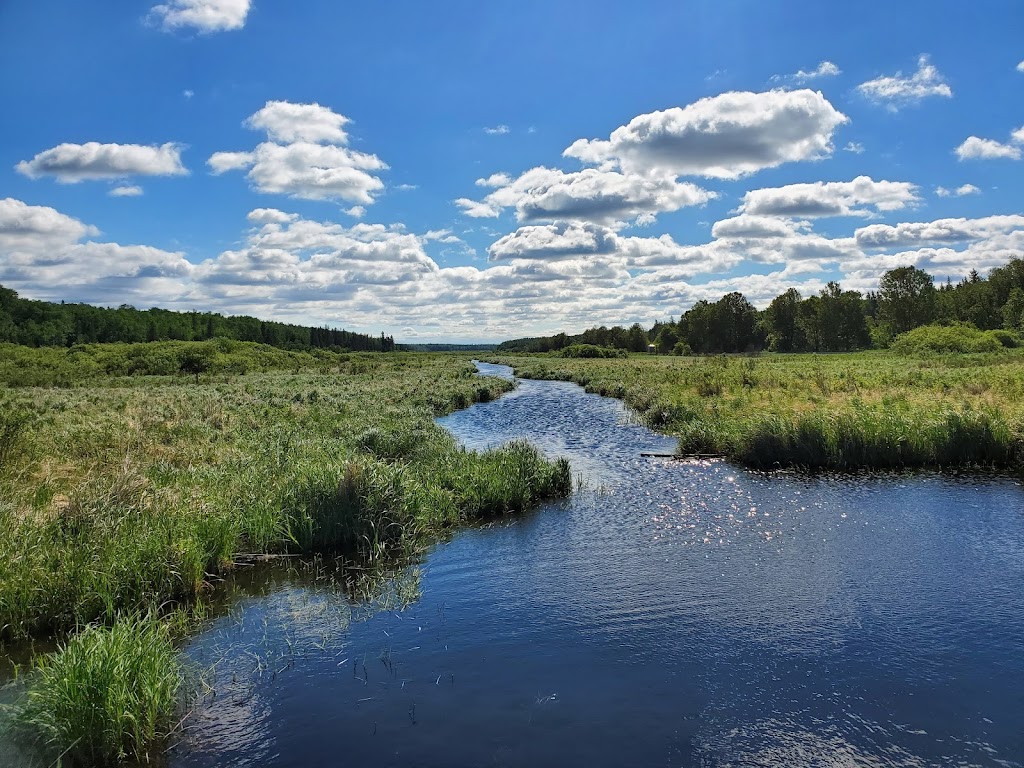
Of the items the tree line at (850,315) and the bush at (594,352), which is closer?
the tree line at (850,315)

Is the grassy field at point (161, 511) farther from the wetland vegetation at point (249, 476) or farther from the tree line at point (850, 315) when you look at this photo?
the tree line at point (850, 315)

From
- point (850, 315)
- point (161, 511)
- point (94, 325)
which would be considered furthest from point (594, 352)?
point (161, 511)

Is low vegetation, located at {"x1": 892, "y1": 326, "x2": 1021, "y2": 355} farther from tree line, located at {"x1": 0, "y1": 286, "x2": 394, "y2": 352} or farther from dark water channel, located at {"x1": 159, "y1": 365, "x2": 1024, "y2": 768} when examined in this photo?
tree line, located at {"x1": 0, "y1": 286, "x2": 394, "y2": 352}

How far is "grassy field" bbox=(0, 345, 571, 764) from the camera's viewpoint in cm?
718

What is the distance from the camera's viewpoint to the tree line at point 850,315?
99.9 metres

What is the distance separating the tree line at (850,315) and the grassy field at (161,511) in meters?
92.9

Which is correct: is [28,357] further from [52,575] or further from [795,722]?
[795,722]

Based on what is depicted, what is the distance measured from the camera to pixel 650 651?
9.23 meters

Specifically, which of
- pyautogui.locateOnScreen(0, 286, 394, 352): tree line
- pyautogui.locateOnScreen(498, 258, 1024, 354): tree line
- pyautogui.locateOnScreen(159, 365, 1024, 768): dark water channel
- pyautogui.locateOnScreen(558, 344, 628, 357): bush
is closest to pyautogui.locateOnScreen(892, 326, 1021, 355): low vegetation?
pyautogui.locateOnScreen(498, 258, 1024, 354): tree line

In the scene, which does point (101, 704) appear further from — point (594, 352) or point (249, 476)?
point (594, 352)

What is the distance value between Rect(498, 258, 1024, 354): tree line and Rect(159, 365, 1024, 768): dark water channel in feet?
299

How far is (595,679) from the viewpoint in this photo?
27.9 feet

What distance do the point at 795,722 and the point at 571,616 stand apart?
3810mm

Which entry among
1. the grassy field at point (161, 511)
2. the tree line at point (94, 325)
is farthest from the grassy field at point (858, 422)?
the tree line at point (94, 325)
